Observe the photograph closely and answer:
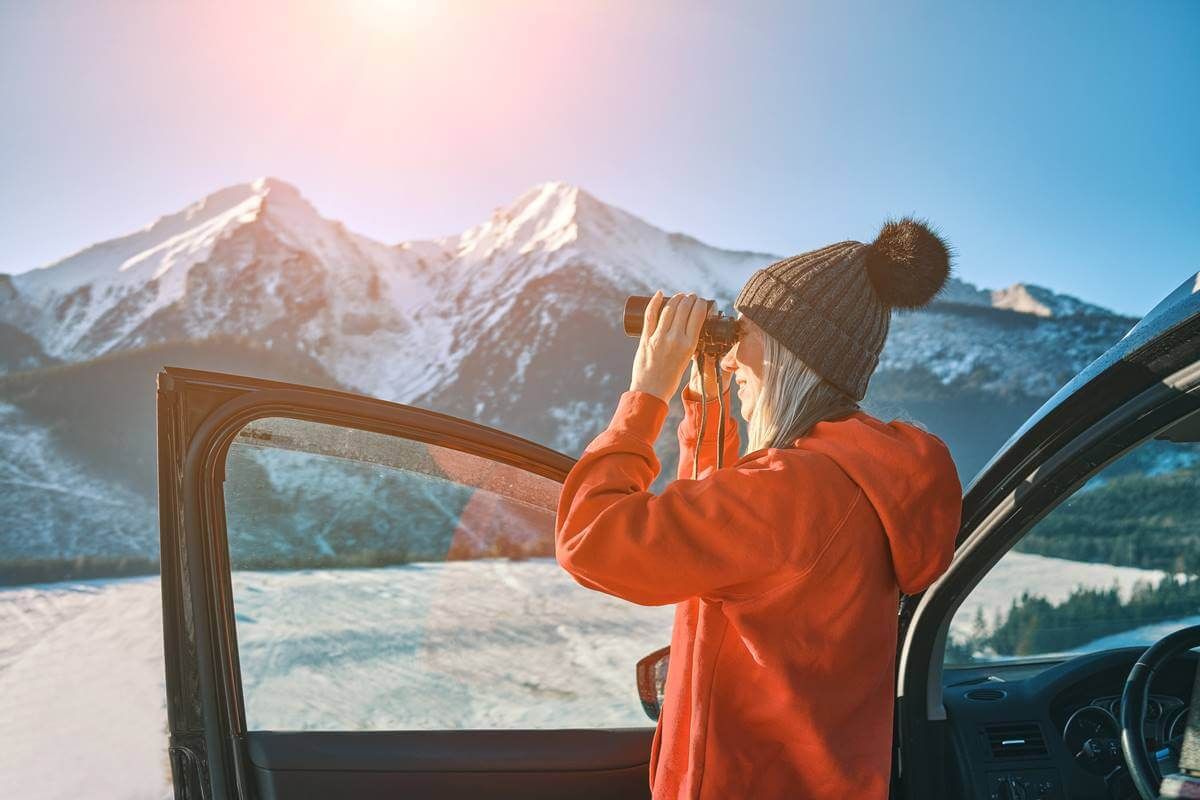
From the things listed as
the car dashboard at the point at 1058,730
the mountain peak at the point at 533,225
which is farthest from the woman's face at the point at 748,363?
the mountain peak at the point at 533,225

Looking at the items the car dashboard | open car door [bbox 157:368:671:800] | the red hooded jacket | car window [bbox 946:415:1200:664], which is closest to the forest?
car window [bbox 946:415:1200:664]

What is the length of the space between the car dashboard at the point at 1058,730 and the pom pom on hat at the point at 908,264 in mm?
927

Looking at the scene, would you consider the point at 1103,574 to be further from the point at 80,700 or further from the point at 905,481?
the point at 80,700

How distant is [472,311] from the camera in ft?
120

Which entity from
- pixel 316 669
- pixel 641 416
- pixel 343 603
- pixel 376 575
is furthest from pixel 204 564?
pixel 641 416

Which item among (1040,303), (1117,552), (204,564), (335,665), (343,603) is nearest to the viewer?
(204,564)

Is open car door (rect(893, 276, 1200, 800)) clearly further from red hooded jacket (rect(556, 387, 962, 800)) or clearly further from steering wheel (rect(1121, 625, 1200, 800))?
red hooded jacket (rect(556, 387, 962, 800))

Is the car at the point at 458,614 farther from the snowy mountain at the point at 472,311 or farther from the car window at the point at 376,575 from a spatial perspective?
the snowy mountain at the point at 472,311

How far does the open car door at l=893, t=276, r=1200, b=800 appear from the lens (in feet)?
3.82

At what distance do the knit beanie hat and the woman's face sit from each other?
0.04m

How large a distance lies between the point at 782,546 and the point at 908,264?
571mm

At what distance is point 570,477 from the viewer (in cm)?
116

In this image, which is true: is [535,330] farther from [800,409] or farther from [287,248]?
[800,409]

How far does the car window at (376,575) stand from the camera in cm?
159
